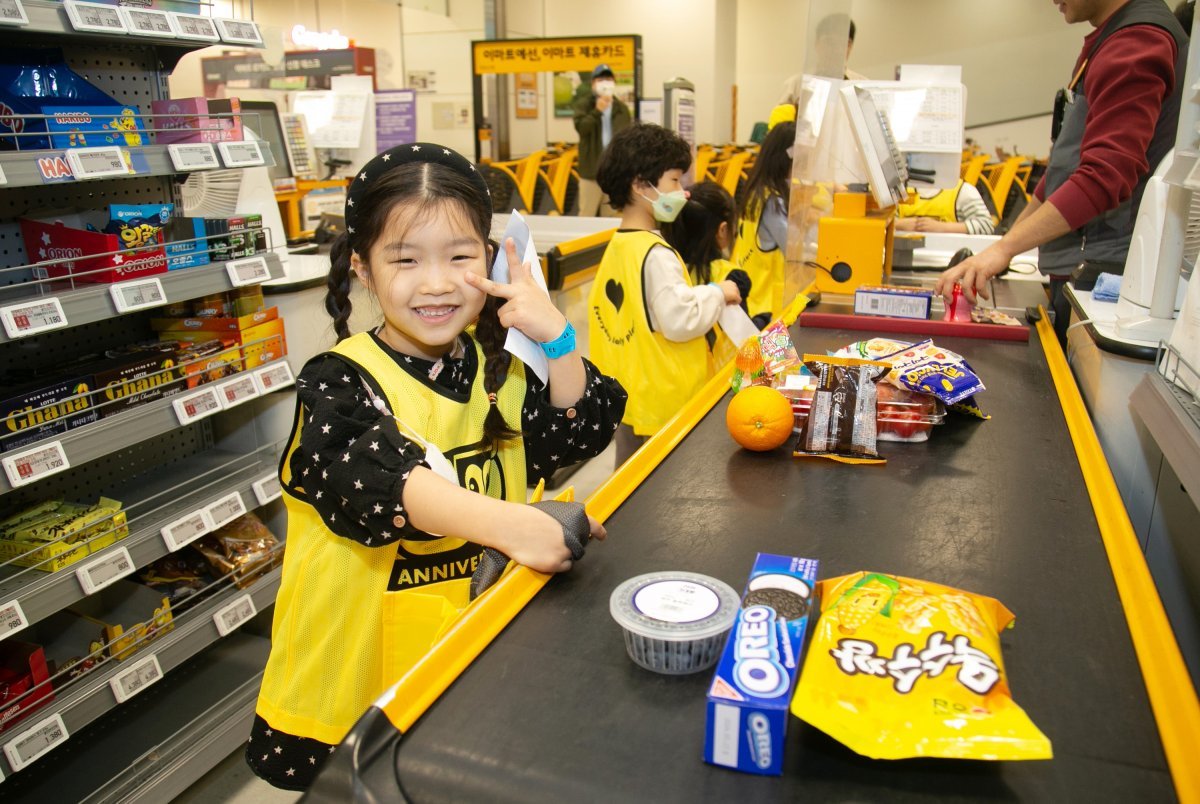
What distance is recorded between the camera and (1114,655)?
90cm

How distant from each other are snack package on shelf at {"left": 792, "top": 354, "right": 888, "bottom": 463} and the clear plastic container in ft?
1.92

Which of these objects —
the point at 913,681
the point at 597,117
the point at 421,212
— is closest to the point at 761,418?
the point at 421,212

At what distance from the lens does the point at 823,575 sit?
1.06 m

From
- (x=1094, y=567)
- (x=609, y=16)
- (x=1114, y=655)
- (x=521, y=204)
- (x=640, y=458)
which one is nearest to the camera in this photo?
(x=1114, y=655)

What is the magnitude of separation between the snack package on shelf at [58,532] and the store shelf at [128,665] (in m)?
0.27

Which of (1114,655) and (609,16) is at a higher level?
(609,16)

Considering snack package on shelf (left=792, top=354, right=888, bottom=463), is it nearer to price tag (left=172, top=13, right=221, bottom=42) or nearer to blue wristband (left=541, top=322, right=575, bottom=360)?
blue wristband (left=541, top=322, right=575, bottom=360)

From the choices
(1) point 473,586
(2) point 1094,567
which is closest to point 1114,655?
(2) point 1094,567

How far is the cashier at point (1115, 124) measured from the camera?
210cm

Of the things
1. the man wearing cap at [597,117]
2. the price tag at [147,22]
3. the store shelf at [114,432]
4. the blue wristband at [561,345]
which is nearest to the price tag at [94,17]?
the price tag at [147,22]

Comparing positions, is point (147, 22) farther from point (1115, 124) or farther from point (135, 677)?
point (1115, 124)

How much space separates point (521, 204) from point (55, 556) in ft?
18.8

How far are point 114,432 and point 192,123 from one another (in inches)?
29.0

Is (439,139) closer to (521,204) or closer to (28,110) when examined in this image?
(521,204)
